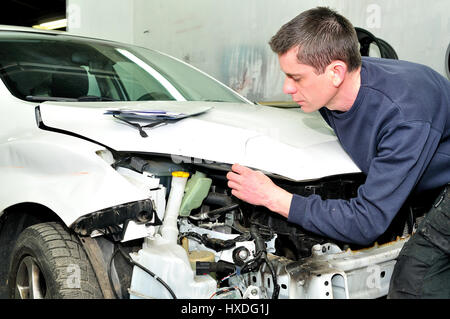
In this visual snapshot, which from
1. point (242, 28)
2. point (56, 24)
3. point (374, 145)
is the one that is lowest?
point (374, 145)

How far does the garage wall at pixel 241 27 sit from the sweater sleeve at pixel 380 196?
2.49m

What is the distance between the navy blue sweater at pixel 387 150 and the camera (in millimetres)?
1436

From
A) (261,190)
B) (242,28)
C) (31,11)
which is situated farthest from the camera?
(31,11)

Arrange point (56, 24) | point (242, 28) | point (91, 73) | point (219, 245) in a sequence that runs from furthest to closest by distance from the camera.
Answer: point (56, 24) < point (242, 28) < point (91, 73) < point (219, 245)

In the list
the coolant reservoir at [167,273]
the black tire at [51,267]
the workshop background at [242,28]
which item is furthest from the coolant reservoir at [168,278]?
the workshop background at [242,28]

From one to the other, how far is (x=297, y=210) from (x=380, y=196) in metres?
0.28

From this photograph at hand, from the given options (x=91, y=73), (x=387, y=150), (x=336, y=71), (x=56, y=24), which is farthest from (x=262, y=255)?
(x=56, y=24)

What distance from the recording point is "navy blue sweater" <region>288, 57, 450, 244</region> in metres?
1.44

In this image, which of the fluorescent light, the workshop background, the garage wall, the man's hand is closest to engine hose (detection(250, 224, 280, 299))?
the man's hand

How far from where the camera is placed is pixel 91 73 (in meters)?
2.53

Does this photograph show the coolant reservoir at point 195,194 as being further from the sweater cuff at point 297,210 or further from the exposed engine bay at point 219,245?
the sweater cuff at point 297,210

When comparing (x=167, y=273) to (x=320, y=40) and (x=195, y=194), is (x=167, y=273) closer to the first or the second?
(x=195, y=194)

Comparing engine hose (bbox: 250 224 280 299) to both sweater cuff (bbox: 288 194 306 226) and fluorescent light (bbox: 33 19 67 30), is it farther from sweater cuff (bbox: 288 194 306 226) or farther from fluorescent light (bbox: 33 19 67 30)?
fluorescent light (bbox: 33 19 67 30)

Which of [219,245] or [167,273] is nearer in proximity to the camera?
[167,273]
